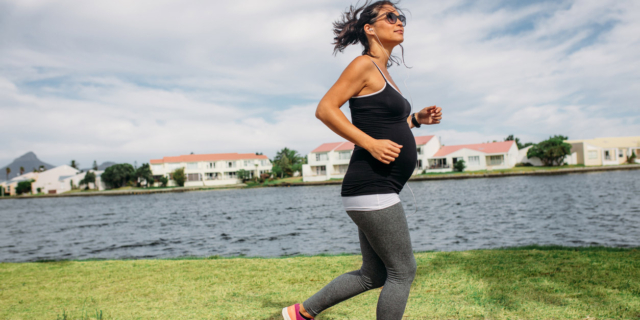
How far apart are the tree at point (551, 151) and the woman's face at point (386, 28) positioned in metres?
65.3

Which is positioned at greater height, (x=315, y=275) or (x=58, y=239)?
(x=315, y=275)

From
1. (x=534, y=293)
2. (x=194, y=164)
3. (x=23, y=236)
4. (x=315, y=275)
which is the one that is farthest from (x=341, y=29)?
(x=194, y=164)

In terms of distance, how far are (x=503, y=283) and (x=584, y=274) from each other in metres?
0.95

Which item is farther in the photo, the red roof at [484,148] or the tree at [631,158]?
the tree at [631,158]

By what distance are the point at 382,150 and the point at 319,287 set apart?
300cm

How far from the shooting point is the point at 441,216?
1792 centimetres

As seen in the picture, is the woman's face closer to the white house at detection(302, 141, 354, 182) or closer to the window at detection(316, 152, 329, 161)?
the white house at detection(302, 141, 354, 182)

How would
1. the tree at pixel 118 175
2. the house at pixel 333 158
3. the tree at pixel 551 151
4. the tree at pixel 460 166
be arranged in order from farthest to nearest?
the tree at pixel 118 175, the house at pixel 333 158, the tree at pixel 460 166, the tree at pixel 551 151

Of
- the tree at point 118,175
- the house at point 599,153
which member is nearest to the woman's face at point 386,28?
the house at point 599,153

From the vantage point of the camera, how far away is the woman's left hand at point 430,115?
2.74 meters

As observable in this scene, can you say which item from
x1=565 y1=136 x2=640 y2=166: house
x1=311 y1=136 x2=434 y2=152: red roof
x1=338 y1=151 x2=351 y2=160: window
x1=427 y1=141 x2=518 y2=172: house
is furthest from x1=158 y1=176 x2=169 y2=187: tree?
x1=565 y1=136 x2=640 y2=166: house

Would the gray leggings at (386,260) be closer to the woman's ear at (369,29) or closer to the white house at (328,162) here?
the woman's ear at (369,29)

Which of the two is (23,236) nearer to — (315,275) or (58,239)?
(58,239)

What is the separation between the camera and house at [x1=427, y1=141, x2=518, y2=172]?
6081 centimetres
